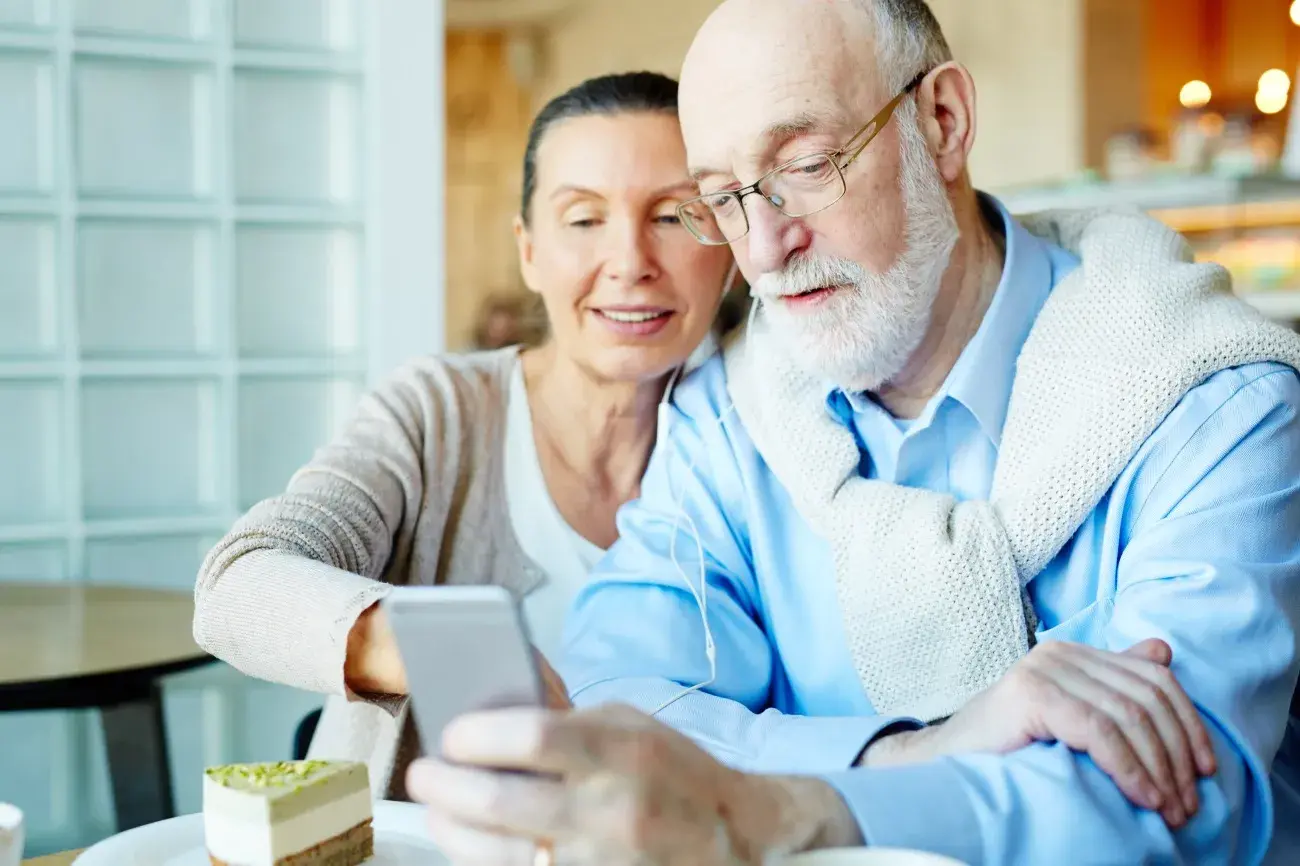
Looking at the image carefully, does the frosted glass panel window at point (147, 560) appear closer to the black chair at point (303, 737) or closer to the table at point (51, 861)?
the black chair at point (303, 737)

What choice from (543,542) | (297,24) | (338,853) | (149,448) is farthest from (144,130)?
(338,853)

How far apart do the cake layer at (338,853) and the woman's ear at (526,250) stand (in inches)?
38.0

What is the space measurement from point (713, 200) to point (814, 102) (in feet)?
0.48

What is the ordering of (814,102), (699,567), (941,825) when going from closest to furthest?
(941,825) < (814,102) < (699,567)

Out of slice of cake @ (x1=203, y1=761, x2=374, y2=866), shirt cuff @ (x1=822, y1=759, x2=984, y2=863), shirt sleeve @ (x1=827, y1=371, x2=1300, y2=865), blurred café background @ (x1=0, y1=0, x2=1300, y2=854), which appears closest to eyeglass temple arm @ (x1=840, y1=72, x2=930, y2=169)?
shirt sleeve @ (x1=827, y1=371, x2=1300, y2=865)

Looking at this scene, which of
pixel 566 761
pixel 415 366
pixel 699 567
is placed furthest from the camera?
pixel 415 366

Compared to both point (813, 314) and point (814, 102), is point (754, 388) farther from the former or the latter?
point (814, 102)

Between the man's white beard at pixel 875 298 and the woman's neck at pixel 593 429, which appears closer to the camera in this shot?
the man's white beard at pixel 875 298

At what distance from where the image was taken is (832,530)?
4.43ft

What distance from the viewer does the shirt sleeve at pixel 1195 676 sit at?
929mm

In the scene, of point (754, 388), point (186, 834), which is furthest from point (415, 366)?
point (186, 834)

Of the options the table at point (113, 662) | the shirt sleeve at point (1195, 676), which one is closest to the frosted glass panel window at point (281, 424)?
the table at point (113, 662)

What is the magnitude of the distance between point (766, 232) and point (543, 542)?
1.95 ft

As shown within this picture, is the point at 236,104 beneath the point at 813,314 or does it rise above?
above
